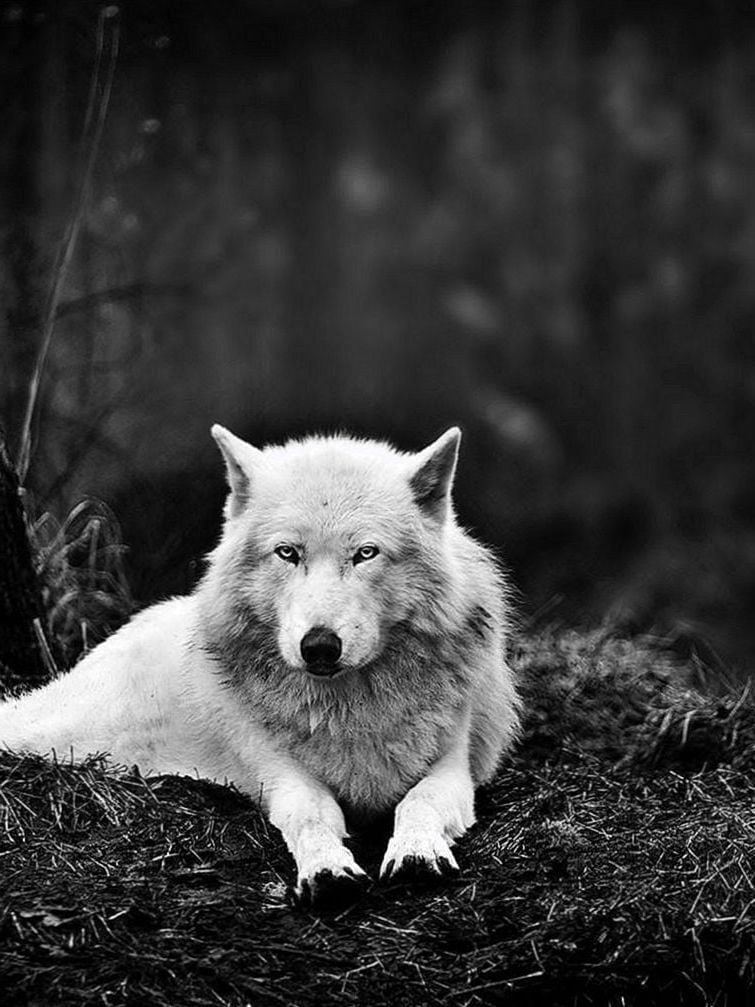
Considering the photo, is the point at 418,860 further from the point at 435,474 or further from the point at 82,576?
the point at 82,576

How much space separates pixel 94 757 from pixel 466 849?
1057mm

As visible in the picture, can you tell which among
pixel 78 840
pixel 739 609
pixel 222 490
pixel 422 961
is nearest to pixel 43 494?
pixel 222 490

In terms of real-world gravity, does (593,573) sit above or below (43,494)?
below

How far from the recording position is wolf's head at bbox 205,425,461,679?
3068 millimetres

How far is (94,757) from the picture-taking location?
3596mm

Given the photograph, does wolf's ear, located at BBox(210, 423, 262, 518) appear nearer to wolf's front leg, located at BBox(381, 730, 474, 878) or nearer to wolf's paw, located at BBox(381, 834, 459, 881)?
wolf's front leg, located at BBox(381, 730, 474, 878)

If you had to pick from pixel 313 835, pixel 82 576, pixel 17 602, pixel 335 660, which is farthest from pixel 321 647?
pixel 82 576

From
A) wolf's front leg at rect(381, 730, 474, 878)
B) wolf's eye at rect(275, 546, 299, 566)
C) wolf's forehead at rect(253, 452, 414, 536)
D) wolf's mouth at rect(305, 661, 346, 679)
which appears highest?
wolf's forehead at rect(253, 452, 414, 536)

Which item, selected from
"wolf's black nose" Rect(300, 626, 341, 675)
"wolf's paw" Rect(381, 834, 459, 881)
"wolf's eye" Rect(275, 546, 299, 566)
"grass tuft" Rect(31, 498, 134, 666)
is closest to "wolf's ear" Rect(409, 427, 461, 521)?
"wolf's eye" Rect(275, 546, 299, 566)

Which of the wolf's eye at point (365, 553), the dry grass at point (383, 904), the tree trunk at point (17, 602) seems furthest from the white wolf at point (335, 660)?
the tree trunk at point (17, 602)

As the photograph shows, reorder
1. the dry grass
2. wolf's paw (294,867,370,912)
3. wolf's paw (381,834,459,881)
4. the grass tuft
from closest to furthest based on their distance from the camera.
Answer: the dry grass, wolf's paw (294,867,370,912), wolf's paw (381,834,459,881), the grass tuft

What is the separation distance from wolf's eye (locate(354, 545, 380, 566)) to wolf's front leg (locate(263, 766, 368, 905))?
54 cm

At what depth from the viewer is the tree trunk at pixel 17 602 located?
410 centimetres

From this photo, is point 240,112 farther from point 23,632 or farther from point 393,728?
point 393,728
